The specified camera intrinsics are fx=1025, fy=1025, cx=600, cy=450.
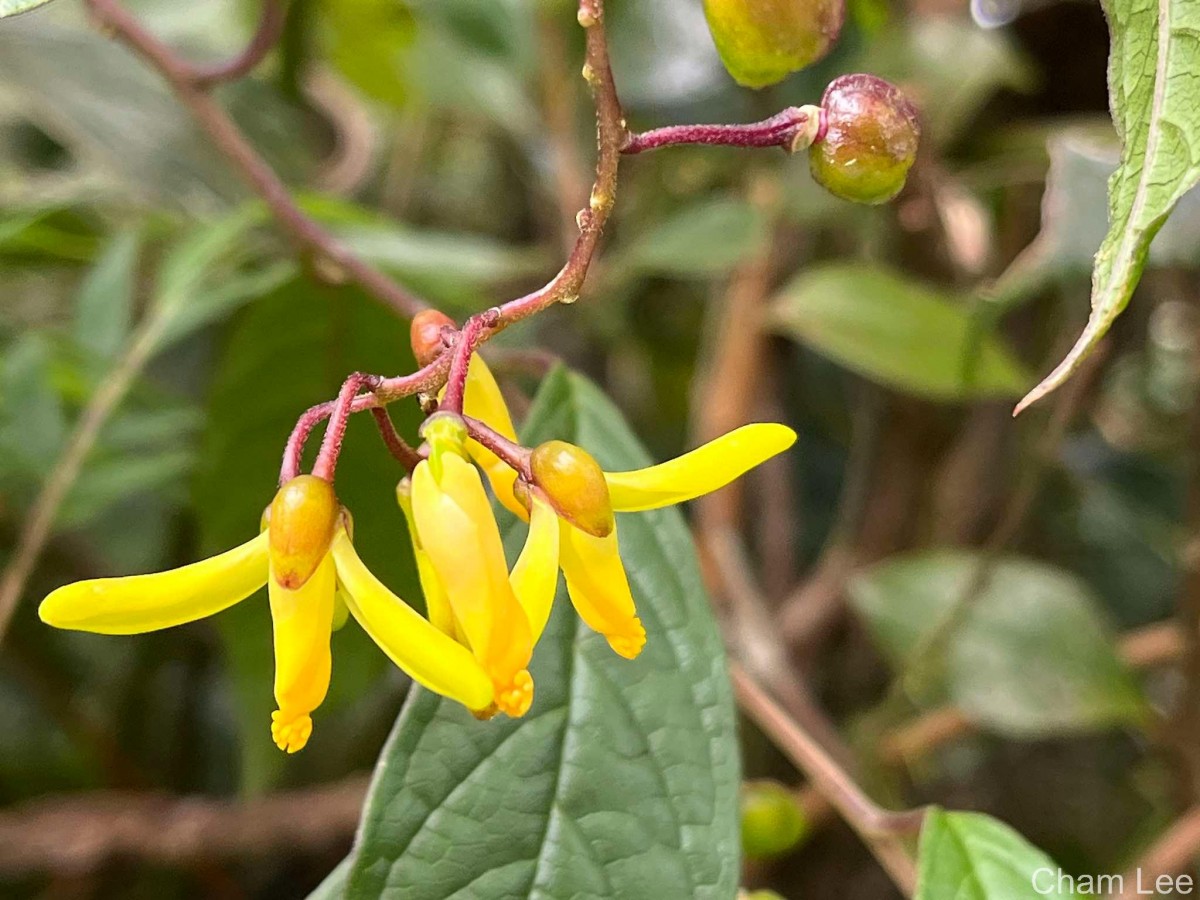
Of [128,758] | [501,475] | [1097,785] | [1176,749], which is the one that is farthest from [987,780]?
[501,475]

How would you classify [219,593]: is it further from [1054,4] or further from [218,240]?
[1054,4]

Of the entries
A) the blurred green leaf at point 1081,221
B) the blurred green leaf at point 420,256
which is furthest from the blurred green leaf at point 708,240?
the blurred green leaf at point 1081,221

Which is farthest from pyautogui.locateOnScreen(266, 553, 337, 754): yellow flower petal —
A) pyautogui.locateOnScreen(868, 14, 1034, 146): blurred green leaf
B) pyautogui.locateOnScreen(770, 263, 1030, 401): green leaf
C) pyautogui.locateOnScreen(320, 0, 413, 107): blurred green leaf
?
Answer: pyautogui.locateOnScreen(320, 0, 413, 107): blurred green leaf

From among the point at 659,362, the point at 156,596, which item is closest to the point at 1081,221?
the point at 156,596

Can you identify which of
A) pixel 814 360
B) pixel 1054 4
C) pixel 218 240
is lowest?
pixel 218 240

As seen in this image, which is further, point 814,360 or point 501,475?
point 814,360

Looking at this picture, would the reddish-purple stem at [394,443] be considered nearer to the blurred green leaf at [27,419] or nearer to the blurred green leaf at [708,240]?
the blurred green leaf at [27,419]
